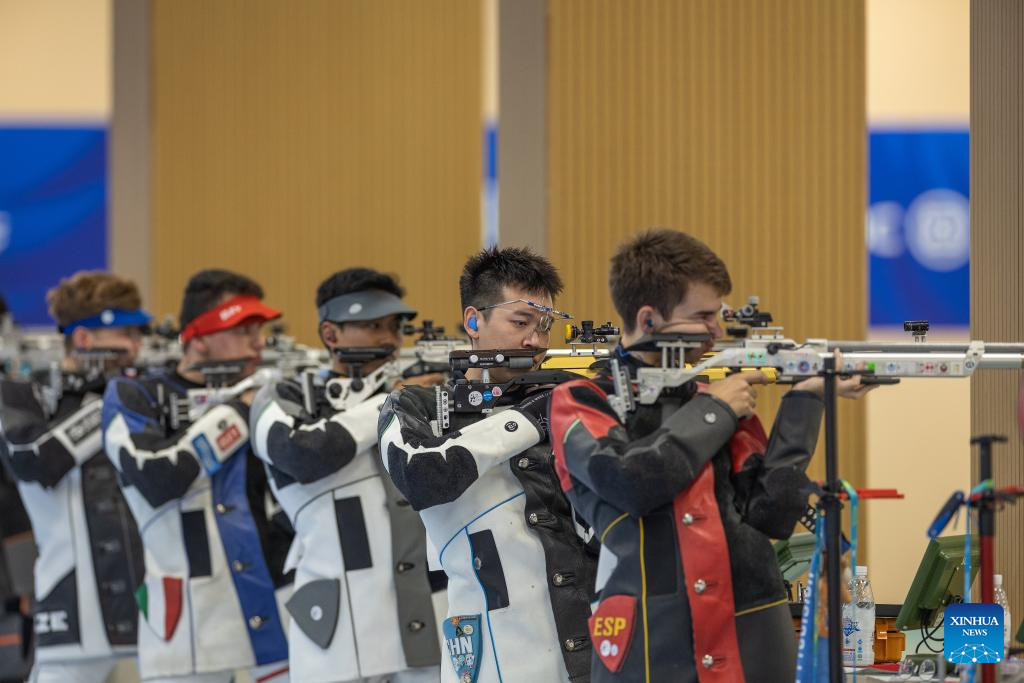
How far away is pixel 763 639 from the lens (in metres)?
2.65

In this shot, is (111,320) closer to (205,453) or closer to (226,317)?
(226,317)

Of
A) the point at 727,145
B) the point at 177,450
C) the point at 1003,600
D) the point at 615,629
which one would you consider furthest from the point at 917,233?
the point at 615,629

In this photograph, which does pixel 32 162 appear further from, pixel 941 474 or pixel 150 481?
pixel 941 474

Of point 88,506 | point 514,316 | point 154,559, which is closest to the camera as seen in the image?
point 514,316

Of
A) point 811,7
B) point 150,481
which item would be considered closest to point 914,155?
point 811,7

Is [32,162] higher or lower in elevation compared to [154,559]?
higher

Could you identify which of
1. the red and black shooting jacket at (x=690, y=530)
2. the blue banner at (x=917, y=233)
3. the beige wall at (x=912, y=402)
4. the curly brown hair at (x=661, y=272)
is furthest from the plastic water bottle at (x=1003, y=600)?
the blue banner at (x=917, y=233)

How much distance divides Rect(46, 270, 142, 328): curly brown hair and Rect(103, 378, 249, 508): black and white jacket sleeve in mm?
975

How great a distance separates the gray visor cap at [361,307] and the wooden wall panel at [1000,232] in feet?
6.07

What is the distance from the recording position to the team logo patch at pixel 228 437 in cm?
460

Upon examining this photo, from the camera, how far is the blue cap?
5512 millimetres

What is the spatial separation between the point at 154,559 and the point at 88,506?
2.32 feet

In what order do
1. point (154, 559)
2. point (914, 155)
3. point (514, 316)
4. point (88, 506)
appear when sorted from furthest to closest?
1. point (914, 155)
2. point (88, 506)
3. point (154, 559)
4. point (514, 316)

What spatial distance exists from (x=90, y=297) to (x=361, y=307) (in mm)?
1772
